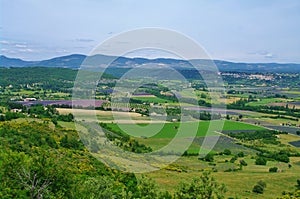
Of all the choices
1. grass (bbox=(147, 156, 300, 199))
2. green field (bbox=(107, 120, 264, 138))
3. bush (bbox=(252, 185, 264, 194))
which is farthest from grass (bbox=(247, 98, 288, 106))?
bush (bbox=(252, 185, 264, 194))

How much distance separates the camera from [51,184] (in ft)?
51.1

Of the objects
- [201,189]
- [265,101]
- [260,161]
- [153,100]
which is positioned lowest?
[260,161]

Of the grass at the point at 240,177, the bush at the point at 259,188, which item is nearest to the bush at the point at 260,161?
the grass at the point at 240,177

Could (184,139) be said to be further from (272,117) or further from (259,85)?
(259,85)

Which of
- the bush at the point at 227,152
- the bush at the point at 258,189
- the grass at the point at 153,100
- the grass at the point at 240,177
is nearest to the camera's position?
the grass at the point at 240,177

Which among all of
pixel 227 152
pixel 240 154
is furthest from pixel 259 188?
pixel 227 152

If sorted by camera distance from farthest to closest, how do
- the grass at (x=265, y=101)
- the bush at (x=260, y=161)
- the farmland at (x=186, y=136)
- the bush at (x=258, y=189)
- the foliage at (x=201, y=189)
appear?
the grass at (x=265, y=101) → the bush at (x=260, y=161) → the farmland at (x=186, y=136) → the bush at (x=258, y=189) → the foliage at (x=201, y=189)

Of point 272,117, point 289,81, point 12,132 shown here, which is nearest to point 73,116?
point 12,132

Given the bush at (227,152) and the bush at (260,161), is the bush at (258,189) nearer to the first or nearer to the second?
the bush at (260,161)

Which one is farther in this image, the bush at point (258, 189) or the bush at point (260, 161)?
the bush at point (260, 161)

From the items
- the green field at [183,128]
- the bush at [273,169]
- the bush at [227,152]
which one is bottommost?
the bush at [273,169]

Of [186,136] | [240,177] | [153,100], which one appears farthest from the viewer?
[153,100]

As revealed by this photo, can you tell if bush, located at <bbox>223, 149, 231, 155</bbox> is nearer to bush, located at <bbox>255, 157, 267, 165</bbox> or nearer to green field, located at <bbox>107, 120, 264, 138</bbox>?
green field, located at <bbox>107, 120, 264, 138</bbox>

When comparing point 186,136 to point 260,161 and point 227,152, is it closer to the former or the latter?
point 227,152
